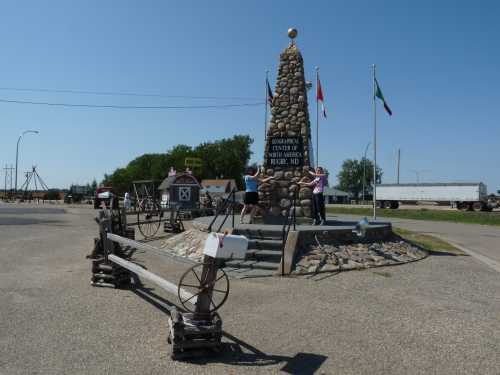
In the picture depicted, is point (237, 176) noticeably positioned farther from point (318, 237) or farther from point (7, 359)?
point (7, 359)

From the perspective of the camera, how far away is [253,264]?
9477mm

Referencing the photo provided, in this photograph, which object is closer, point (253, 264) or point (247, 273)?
point (247, 273)

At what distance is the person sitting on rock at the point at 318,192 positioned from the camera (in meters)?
11.9

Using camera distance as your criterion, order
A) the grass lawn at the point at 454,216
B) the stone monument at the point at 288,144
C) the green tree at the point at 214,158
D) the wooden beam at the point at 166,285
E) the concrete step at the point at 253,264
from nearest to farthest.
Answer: the wooden beam at the point at 166,285, the concrete step at the point at 253,264, the stone monument at the point at 288,144, the grass lawn at the point at 454,216, the green tree at the point at 214,158

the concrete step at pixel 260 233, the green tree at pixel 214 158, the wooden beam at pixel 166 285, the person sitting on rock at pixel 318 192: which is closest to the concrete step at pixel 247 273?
the concrete step at pixel 260 233

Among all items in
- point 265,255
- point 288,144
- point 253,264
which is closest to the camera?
point 253,264

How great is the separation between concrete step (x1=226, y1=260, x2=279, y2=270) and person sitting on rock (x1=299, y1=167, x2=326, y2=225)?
3.23 metres

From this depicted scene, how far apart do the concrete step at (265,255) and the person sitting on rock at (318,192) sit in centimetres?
280

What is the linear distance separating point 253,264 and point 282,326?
397cm

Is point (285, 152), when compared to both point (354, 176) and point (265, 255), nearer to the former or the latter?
point (265, 255)

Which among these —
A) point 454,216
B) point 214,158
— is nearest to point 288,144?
point 454,216

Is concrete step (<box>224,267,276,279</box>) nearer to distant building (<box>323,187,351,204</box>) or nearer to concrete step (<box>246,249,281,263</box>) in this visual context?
concrete step (<box>246,249,281,263</box>)

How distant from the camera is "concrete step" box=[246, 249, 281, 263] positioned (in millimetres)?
9620

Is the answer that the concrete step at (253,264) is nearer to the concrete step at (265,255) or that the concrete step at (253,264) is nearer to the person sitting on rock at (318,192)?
the concrete step at (265,255)
